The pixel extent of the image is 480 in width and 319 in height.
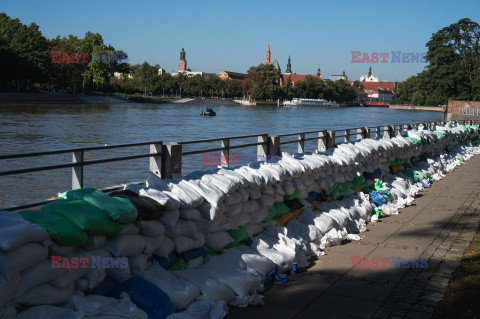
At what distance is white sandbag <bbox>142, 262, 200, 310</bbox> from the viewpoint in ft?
13.5

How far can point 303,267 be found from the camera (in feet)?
19.3

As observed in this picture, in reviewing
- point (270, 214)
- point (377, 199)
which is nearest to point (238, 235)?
point (270, 214)

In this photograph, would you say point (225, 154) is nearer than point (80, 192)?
No

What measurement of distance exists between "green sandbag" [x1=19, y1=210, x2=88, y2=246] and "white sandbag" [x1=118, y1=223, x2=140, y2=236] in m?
0.45

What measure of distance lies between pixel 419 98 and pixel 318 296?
506ft

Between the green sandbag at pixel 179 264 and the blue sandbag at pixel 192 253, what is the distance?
0.04 meters

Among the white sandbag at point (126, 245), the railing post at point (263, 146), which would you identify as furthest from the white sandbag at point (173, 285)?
the railing post at point (263, 146)

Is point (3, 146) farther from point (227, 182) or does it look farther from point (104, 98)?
point (104, 98)

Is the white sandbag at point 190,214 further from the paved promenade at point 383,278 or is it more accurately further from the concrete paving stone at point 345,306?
the concrete paving stone at point 345,306

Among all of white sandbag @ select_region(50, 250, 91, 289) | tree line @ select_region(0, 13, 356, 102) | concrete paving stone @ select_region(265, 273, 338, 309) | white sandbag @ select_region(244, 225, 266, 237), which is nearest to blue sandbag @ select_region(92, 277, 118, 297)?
white sandbag @ select_region(50, 250, 91, 289)

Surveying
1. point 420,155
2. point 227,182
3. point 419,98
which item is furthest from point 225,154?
point 419,98

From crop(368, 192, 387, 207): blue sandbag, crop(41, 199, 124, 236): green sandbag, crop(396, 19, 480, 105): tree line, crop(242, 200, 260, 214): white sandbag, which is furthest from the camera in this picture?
crop(396, 19, 480, 105): tree line

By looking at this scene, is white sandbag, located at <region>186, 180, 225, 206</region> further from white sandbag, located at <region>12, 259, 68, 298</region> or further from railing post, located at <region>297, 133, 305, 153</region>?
railing post, located at <region>297, 133, 305, 153</region>

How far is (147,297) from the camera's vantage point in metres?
3.91
